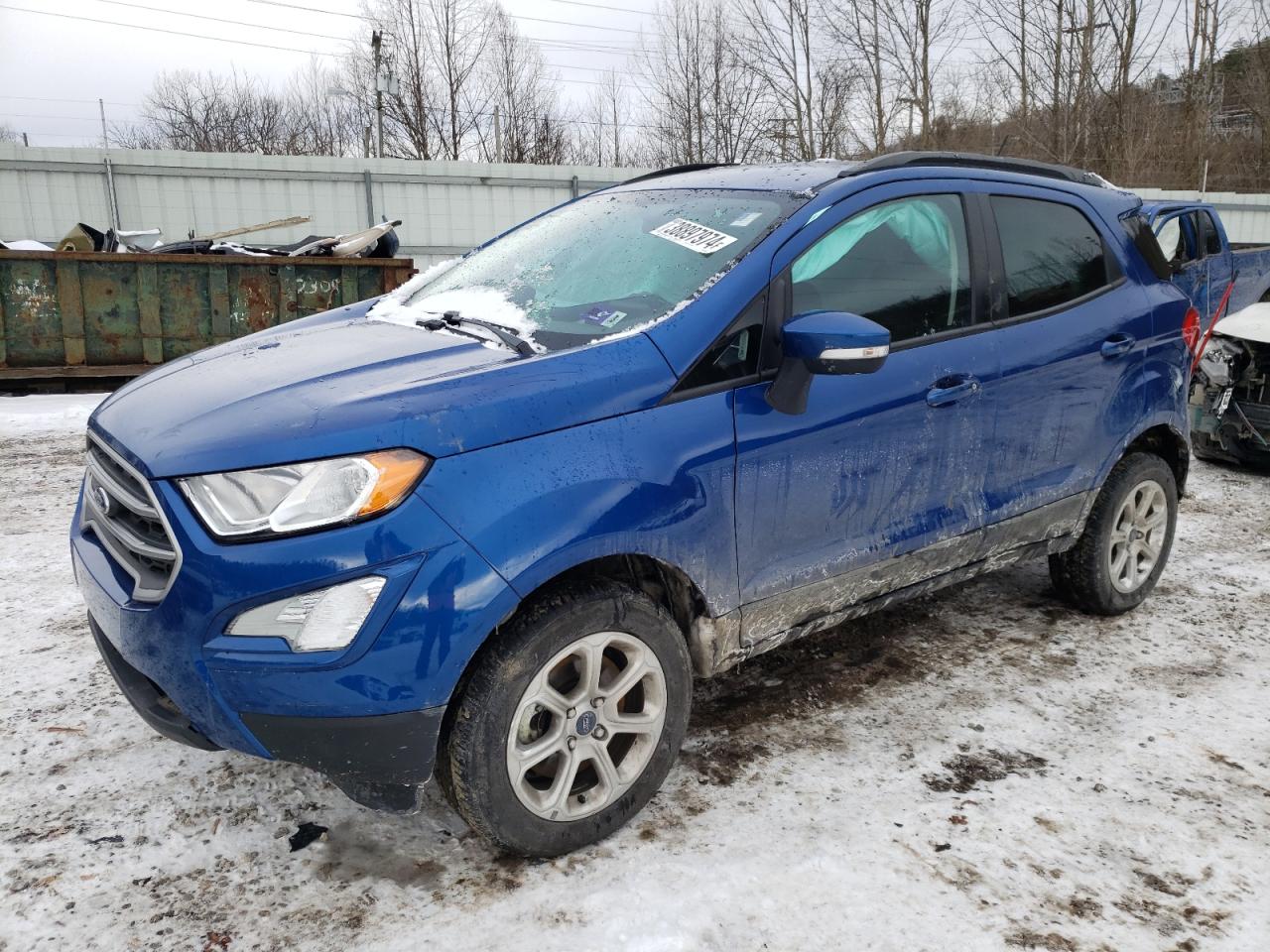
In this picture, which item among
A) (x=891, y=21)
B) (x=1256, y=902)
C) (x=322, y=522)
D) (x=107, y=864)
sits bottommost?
(x=1256, y=902)

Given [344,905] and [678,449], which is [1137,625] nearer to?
[678,449]

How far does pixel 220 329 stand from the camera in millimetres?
9633

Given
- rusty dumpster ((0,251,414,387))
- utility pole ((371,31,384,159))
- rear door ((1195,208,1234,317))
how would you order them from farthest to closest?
utility pole ((371,31,384,159))
rear door ((1195,208,1234,317))
rusty dumpster ((0,251,414,387))

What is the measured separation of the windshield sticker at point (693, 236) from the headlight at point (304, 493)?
3.89 ft

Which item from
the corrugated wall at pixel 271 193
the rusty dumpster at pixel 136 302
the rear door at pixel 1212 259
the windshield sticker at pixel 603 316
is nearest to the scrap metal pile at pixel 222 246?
the rusty dumpster at pixel 136 302

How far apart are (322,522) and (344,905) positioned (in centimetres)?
95

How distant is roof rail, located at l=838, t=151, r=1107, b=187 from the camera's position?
10.1ft

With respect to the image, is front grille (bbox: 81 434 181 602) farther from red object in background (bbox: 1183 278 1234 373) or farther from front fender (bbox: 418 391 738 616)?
red object in background (bbox: 1183 278 1234 373)

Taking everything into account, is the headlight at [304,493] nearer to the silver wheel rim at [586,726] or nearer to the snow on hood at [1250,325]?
the silver wheel rim at [586,726]

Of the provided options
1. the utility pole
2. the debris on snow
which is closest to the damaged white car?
the debris on snow

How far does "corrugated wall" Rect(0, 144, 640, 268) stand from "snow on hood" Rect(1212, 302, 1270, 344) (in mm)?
13576

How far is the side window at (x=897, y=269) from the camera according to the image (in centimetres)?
278

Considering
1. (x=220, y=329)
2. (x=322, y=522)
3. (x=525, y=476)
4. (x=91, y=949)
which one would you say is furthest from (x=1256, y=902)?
(x=220, y=329)

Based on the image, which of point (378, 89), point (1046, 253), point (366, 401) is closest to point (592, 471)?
point (366, 401)
